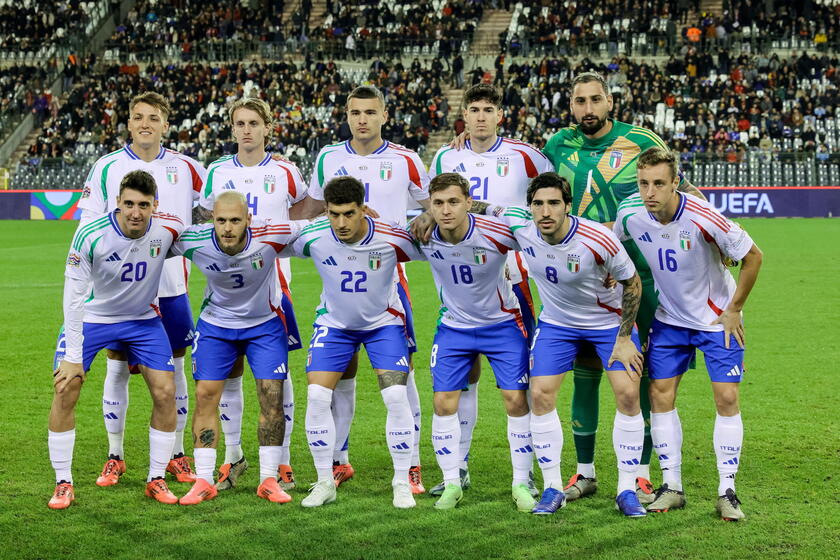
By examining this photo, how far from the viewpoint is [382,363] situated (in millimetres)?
6332

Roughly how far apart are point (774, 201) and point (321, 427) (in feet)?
85.5

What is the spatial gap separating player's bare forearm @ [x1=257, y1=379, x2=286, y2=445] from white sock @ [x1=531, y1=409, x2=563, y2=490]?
5.26 feet

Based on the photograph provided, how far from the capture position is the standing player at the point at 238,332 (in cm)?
634

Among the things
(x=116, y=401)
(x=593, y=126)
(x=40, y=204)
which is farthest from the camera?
(x=40, y=204)

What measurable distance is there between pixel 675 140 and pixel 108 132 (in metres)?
20.1

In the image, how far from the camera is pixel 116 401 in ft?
22.4

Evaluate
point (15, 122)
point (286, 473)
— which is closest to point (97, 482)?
point (286, 473)

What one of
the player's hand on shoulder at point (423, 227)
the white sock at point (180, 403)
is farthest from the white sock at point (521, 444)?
the white sock at point (180, 403)

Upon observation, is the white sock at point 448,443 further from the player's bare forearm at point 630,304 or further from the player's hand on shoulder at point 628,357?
the player's bare forearm at point 630,304

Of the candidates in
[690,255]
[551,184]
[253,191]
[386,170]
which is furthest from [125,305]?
[690,255]

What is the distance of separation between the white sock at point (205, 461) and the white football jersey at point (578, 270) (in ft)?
7.39

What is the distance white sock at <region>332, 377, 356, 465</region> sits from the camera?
6.71m

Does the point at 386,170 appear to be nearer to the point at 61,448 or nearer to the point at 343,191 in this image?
the point at 343,191

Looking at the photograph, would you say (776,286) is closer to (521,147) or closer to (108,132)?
(521,147)
